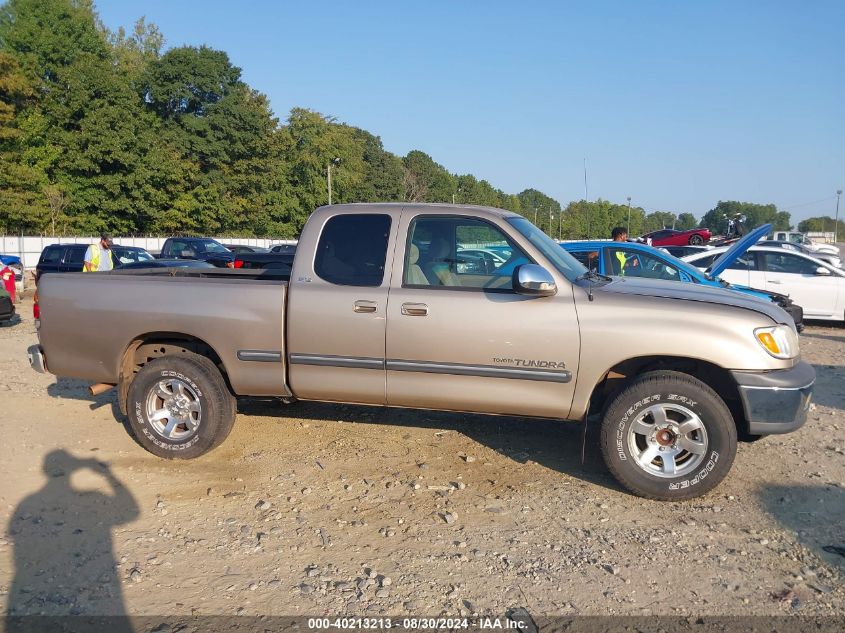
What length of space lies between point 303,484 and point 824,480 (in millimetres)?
3838

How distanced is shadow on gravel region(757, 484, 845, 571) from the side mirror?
206 centimetres

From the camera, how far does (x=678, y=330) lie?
446cm

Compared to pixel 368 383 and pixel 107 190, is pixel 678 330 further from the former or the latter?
pixel 107 190

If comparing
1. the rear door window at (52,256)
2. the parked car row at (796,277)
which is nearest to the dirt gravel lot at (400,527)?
the parked car row at (796,277)

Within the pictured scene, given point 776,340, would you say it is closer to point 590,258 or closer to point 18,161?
point 590,258

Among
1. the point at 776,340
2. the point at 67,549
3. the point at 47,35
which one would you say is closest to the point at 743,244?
the point at 776,340

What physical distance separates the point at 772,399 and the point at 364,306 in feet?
9.27

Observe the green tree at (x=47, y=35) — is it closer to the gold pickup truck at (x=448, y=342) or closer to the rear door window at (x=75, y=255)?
the rear door window at (x=75, y=255)

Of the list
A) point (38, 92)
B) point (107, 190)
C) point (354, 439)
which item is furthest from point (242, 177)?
point (354, 439)

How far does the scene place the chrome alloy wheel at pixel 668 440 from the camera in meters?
4.51

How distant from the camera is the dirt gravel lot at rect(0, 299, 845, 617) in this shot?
11.3ft

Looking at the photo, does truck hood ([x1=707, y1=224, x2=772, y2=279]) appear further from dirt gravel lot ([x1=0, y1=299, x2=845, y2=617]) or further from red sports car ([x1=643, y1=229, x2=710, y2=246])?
red sports car ([x1=643, y1=229, x2=710, y2=246])

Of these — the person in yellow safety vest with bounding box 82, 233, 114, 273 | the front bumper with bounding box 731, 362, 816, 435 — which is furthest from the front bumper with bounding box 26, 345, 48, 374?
the person in yellow safety vest with bounding box 82, 233, 114, 273

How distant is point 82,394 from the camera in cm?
748
